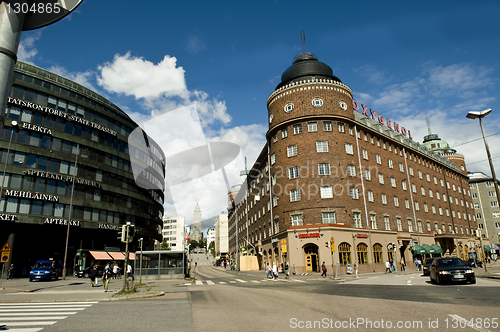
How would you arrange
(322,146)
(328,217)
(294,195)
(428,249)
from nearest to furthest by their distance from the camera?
(328,217)
(294,195)
(322,146)
(428,249)

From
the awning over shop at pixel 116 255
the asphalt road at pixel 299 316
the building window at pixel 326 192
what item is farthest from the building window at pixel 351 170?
the awning over shop at pixel 116 255

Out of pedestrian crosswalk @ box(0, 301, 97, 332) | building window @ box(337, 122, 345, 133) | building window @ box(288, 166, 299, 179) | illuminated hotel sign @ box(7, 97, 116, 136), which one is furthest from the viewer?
building window @ box(337, 122, 345, 133)

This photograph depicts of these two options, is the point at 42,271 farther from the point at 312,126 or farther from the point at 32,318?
the point at 312,126

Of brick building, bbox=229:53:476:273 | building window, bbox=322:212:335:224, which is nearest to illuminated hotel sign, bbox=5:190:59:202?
brick building, bbox=229:53:476:273

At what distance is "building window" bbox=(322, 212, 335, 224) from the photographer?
38562mm

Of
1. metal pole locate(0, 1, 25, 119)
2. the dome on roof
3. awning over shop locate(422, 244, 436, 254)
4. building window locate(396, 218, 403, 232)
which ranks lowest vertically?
awning over shop locate(422, 244, 436, 254)

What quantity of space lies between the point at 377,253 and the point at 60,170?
141 feet

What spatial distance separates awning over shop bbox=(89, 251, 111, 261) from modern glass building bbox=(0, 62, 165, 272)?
1.18 meters

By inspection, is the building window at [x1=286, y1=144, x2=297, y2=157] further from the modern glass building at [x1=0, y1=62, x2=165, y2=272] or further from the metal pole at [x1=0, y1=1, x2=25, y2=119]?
the metal pole at [x1=0, y1=1, x2=25, y2=119]

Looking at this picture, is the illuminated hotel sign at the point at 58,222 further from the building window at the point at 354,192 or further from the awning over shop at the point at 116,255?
the building window at the point at 354,192

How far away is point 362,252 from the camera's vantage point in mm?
39312

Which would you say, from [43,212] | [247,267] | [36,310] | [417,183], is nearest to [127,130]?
[43,212]

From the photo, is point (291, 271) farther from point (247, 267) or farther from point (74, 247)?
point (74, 247)

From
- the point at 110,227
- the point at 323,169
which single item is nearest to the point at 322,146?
the point at 323,169
